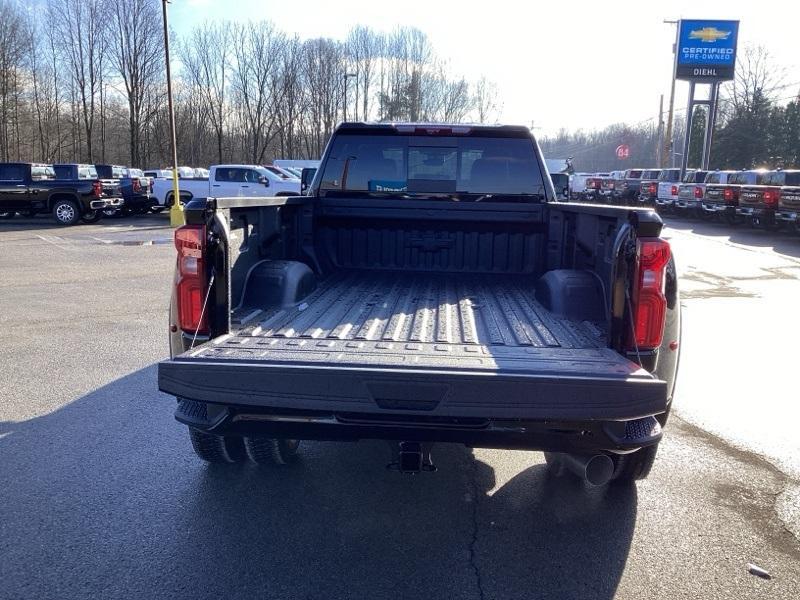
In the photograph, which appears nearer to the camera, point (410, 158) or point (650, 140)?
point (410, 158)

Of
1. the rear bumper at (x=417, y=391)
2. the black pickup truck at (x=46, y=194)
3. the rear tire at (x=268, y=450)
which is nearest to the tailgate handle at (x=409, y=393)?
the rear bumper at (x=417, y=391)

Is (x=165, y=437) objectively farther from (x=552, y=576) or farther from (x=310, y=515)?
(x=552, y=576)

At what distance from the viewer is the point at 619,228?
3148mm

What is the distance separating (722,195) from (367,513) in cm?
2466

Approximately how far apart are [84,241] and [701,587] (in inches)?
729

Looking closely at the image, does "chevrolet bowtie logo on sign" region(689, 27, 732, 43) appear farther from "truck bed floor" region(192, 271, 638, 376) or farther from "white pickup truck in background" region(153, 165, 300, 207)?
"truck bed floor" region(192, 271, 638, 376)

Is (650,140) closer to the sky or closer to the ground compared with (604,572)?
closer to the sky

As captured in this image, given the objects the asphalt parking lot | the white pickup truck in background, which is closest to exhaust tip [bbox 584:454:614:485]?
the asphalt parking lot

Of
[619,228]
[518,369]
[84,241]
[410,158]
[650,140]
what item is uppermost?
[650,140]

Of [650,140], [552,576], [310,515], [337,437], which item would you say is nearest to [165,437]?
[310,515]

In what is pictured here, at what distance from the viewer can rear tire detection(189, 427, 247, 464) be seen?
367 cm

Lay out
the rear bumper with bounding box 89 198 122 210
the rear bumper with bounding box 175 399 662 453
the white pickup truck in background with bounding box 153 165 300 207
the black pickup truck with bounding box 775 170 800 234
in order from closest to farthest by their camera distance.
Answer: the rear bumper with bounding box 175 399 662 453 → the black pickup truck with bounding box 775 170 800 234 → the rear bumper with bounding box 89 198 122 210 → the white pickup truck in background with bounding box 153 165 300 207

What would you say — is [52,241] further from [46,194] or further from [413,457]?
[413,457]

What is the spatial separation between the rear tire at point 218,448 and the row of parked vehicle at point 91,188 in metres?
20.4
